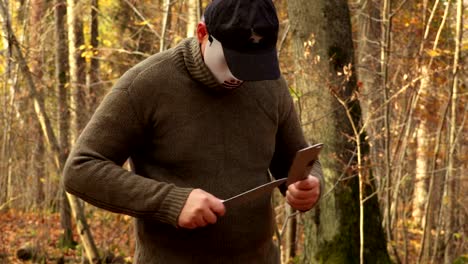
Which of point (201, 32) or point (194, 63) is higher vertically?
point (201, 32)

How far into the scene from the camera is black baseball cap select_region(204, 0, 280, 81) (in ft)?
7.98

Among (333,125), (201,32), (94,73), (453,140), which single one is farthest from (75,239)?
(201,32)

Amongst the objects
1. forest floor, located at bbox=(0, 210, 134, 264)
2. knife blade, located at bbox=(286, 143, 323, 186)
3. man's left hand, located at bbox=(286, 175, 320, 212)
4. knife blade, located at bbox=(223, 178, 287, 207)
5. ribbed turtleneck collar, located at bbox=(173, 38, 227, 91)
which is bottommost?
forest floor, located at bbox=(0, 210, 134, 264)

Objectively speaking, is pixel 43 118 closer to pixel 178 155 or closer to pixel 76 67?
pixel 178 155

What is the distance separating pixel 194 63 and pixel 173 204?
19.3 inches

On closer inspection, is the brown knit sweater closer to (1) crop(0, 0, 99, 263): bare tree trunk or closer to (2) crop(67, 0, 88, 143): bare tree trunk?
(1) crop(0, 0, 99, 263): bare tree trunk

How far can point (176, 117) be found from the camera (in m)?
2.56

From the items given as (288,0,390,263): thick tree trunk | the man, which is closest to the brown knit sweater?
the man

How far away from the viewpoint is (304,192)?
106 inches

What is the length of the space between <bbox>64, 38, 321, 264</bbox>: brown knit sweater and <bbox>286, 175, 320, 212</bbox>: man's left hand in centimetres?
10

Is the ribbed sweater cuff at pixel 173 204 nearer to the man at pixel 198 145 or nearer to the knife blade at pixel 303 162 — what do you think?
the man at pixel 198 145

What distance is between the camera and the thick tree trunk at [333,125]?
224 inches

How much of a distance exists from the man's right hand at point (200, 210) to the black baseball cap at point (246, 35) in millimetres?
394

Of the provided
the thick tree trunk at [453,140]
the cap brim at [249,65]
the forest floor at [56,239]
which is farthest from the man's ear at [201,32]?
the forest floor at [56,239]
